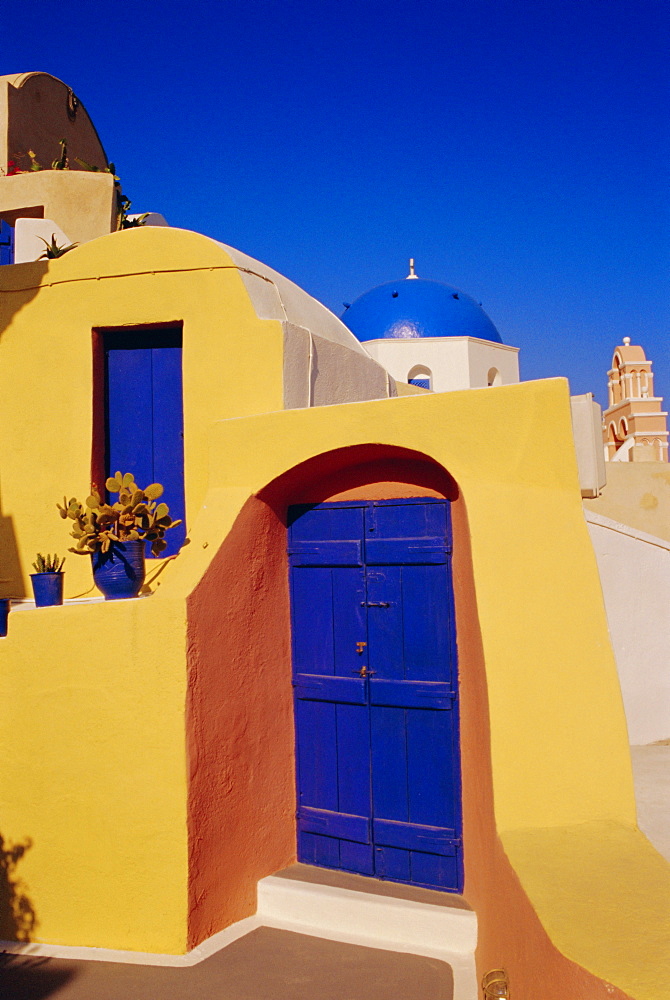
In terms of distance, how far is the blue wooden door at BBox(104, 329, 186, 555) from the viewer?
6.09 m

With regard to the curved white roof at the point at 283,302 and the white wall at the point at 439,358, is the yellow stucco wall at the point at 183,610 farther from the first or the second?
the white wall at the point at 439,358

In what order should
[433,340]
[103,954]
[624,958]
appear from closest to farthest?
1. [624,958]
2. [103,954]
3. [433,340]

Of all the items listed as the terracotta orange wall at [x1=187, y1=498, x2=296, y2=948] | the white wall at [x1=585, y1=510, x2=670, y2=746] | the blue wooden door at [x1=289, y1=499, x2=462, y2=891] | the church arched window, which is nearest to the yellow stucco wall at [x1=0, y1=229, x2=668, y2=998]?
the terracotta orange wall at [x1=187, y1=498, x2=296, y2=948]

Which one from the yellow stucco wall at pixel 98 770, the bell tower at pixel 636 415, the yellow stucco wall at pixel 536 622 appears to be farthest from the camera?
the bell tower at pixel 636 415

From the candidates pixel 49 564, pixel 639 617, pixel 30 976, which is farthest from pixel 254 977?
pixel 639 617

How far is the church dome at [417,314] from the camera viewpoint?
54.0 feet

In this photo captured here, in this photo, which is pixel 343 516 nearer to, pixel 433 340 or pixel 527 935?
pixel 527 935

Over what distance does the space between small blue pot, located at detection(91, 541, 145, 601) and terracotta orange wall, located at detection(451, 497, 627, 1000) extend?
2071 mm

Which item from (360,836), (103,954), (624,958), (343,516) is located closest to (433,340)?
(343,516)

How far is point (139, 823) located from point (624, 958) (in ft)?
9.97

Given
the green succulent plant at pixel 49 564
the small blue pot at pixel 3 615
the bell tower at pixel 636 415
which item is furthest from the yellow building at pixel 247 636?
the bell tower at pixel 636 415

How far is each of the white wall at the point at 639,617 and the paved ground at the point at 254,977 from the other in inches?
171

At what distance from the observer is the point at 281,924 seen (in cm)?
496

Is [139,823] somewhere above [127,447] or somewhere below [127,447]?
below
